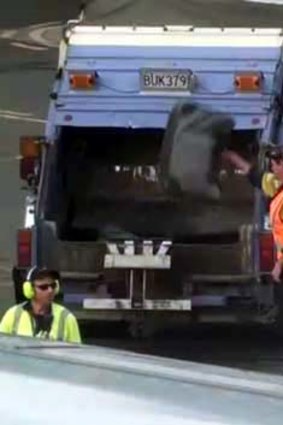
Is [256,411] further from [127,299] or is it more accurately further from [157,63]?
[157,63]

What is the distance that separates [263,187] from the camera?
41.1 feet

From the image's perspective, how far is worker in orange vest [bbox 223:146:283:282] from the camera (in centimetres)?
1215

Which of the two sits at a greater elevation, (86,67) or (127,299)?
(86,67)

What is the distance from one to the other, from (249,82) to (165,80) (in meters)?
0.72

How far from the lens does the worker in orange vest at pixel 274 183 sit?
1215cm

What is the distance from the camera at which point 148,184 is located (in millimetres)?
13531

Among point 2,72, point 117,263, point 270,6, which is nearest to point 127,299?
point 117,263

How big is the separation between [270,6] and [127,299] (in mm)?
4659

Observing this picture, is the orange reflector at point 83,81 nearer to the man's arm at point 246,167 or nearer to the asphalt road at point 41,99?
the man's arm at point 246,167

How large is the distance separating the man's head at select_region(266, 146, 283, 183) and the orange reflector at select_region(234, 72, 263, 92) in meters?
0.59

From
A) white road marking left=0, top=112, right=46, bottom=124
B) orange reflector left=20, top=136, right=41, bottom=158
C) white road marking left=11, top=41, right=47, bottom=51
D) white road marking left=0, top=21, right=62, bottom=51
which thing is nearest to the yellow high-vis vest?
orange reflector left=20, top=136, right=41, bottom=158

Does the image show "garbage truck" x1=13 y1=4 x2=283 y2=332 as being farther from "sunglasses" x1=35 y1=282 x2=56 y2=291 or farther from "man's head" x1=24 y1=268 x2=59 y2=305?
"sunglasses" x1=35 y1=282 x2=56 y2=291

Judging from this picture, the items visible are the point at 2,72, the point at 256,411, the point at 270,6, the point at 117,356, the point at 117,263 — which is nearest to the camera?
the point at 256,411

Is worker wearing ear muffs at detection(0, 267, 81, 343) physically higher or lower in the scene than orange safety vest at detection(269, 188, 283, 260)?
lower
